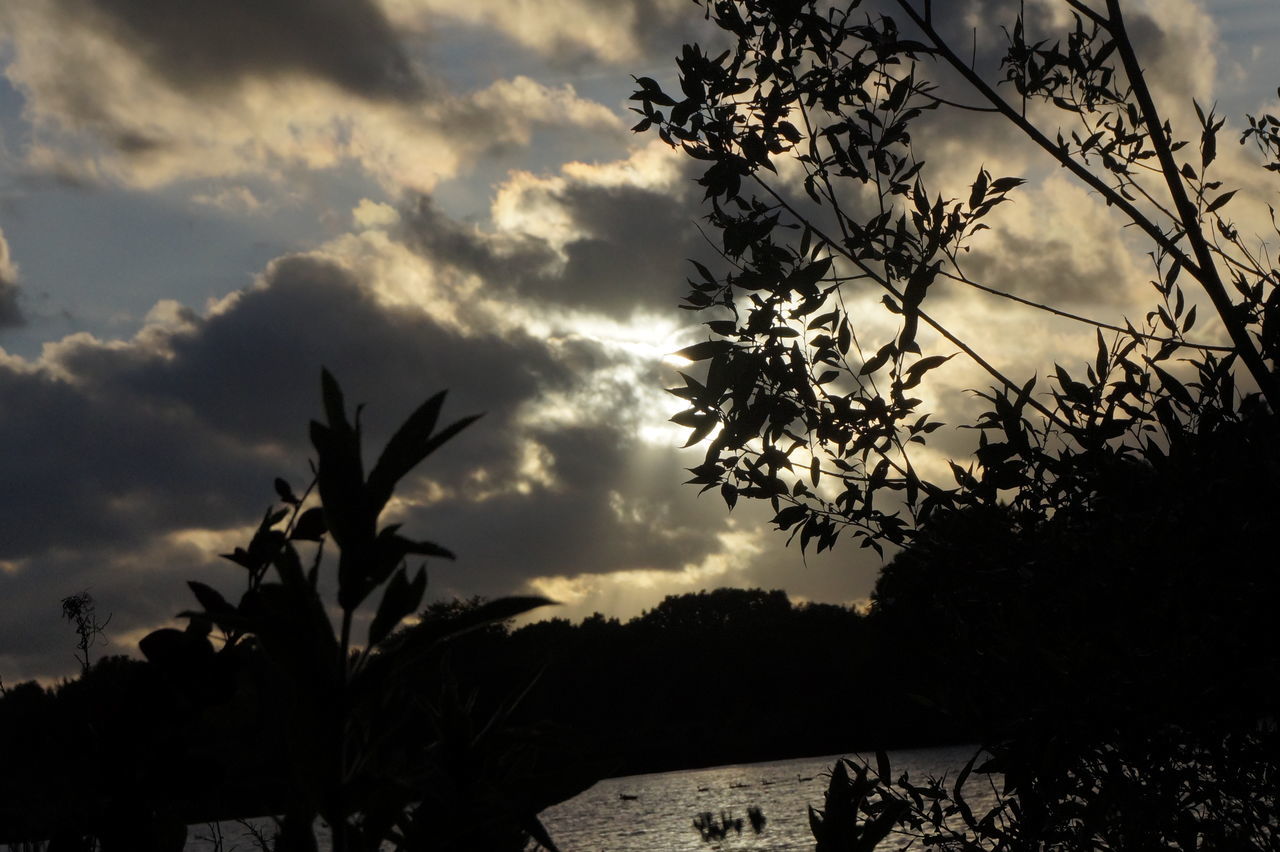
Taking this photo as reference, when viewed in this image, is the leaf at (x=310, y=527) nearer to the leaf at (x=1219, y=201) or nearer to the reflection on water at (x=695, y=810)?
the leaf at (x=1219, y=201)

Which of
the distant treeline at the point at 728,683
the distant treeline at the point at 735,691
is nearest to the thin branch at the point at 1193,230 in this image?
the distant treeline at the point at 728,683

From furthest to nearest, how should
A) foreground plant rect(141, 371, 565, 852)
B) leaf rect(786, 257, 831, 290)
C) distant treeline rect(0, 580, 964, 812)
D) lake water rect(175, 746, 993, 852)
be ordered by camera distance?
distant treeline rect(0, 580, 964, 812) < lake water rect(175, 746, 993, 852) < leaf rect(786, 257, 831, 290) < foreground plant rect(141, 371, 565, 852)

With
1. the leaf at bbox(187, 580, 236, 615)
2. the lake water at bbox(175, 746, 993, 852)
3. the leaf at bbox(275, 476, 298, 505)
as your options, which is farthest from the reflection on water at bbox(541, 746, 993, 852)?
the leaf at bbox(187, 580, 236, 615)

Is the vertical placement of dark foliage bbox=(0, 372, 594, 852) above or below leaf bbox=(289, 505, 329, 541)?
below

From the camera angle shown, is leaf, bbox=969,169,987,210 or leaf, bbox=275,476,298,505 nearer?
leaf, bbox=275,476,298,505

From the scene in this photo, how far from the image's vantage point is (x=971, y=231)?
4.63 metres

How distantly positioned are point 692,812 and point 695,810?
2.17ft

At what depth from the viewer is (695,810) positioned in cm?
4200

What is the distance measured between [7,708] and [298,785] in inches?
45.5

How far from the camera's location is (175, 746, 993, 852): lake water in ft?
97.5

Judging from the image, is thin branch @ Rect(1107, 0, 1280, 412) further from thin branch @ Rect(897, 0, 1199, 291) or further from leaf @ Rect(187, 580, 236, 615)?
leaf @ Rect(187, 580, 236, 615)

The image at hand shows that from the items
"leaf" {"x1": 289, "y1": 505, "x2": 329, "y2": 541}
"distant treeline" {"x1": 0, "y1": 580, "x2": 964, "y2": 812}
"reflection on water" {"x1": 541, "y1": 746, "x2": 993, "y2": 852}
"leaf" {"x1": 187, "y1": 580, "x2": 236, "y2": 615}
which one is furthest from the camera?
"distant treeline" {"x1": 0, "y1": 580, "x2": 964, "y2": 812}

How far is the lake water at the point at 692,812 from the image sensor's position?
2972 cm

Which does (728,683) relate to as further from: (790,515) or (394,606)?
(394,606)
